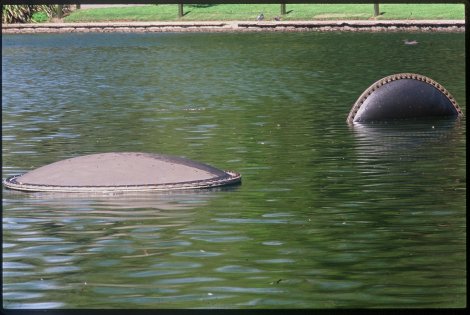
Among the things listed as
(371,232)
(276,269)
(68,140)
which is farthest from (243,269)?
(68,140)

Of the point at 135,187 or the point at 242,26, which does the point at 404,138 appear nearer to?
the point at 135,187

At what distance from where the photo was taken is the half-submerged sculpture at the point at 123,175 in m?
17.6

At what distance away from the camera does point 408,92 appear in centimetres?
2802

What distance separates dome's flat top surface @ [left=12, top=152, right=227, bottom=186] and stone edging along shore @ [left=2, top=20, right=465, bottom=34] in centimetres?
5573

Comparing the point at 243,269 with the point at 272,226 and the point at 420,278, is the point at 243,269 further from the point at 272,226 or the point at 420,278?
the point at 272,226

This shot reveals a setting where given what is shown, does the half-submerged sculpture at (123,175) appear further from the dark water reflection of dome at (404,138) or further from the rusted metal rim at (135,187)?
the dark water reflection of dome at (404,138)

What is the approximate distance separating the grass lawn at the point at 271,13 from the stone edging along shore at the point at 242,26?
2.89 metres

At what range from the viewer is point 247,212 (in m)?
15.7

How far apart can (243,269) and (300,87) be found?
28.0 m

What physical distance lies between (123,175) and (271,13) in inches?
3028

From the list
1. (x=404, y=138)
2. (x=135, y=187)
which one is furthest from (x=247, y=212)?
(x=404, y=138)

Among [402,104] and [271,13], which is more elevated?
[402,104]

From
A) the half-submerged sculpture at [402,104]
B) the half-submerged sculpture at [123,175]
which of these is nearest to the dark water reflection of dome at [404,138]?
the half-submerged sculpture at [402,104]

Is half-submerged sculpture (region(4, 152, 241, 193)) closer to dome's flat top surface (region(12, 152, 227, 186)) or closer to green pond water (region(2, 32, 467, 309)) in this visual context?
dome's flat top surface (region(12, 152, 227, 186))
